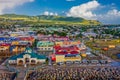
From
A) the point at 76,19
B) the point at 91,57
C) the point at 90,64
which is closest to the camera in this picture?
the point at 90,64

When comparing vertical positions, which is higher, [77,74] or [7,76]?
[77,74]

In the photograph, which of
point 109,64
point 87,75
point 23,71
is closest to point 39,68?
point 23,71

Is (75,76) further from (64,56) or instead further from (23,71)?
(64,56)

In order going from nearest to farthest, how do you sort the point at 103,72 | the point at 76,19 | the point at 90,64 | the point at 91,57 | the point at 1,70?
1. the point at 103,72
2. the point at 1,70
3. the point at 90,64
4. the point at 91,57
5. the point at 76,19

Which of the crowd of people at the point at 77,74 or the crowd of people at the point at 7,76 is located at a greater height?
the crowd of people at the point at 77,74

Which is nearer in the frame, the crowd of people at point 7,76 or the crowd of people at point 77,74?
the crowd of people at point 77,74

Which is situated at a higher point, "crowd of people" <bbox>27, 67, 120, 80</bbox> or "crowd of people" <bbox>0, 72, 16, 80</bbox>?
"crowd of people" <bbox>27, 67, 120, 80</bbox>

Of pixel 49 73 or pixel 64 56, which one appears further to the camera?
pixel 64 56
